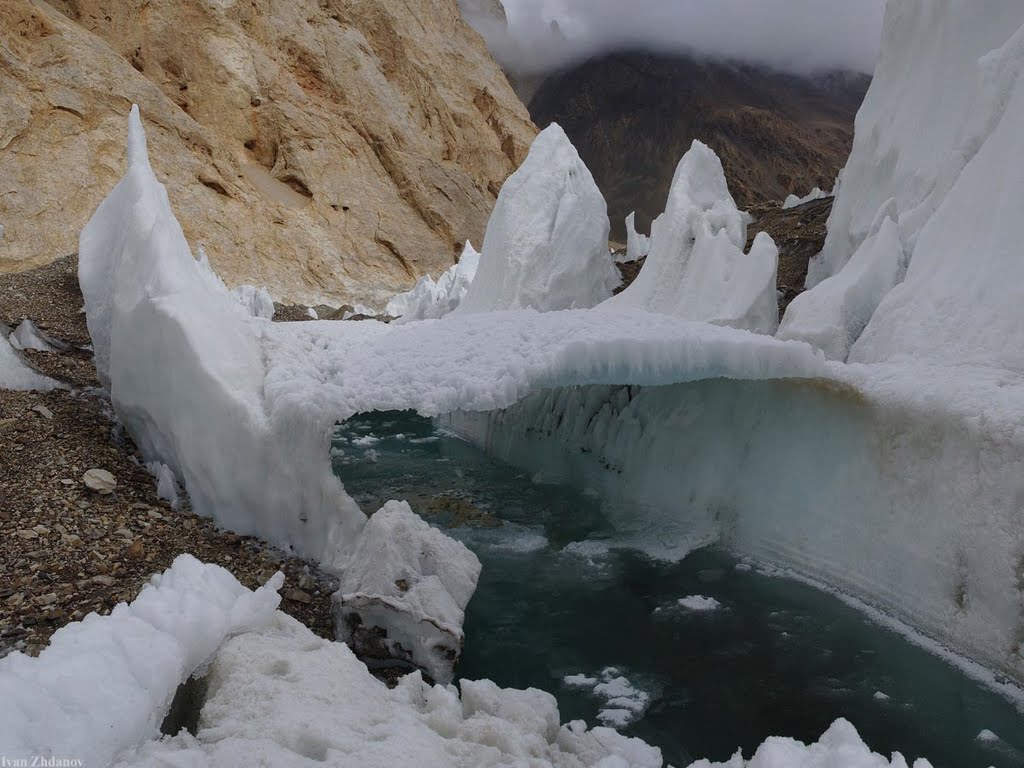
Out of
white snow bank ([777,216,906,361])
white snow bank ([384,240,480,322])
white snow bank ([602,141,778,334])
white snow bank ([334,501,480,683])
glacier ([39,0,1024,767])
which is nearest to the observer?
white snow bank ([334,501,480,683])

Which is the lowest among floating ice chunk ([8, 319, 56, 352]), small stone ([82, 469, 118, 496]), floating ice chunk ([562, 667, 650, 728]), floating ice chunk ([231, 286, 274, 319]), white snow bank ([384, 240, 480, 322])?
floating ice chunk ([231, 286, 274, 319])

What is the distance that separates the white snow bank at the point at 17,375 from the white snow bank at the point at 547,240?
6314 mm

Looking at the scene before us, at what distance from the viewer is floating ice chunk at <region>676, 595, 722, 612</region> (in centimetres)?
470

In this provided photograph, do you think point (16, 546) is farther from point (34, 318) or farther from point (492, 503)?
point (34, 318)

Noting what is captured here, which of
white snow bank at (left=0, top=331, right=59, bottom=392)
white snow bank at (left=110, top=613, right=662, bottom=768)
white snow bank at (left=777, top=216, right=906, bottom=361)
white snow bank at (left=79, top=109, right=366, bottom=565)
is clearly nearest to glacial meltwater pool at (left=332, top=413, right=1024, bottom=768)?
white snow bank at (left=110, top=613, right=662, bottom=768)

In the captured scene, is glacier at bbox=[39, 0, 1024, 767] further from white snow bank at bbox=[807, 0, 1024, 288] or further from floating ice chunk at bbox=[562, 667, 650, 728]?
floating ice chunk at bbox=[562, 667, 650, 728]

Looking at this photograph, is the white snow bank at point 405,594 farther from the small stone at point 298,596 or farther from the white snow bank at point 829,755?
the white snow bank at point 829,755

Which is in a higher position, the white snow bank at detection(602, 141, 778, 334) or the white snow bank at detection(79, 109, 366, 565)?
the white snow bank at detection(602, 141, 778, 334)

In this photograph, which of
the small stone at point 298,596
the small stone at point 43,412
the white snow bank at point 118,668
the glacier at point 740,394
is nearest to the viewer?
the white snow bank at point 118,668

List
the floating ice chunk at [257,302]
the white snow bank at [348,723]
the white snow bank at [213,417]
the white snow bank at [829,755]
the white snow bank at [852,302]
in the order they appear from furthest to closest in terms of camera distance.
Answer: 1. the floating ice chunk at [257,302]
2. the white snow bank at [852,302]
3. the white snow bank at [213,417]
4. the white snow bank at [829,755]
5. the white snow bank at [348,723]

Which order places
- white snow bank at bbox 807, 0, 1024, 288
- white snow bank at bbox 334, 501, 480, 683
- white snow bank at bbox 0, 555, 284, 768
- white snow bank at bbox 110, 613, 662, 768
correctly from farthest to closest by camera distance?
white snow bank at bbox 807, 0, 1024, 288 < white snow bank at bbox 334, 501, 480, 683 < white snow bank at bbox 110, 613, 662, 768 < white snow bank at bbox 0, 555, 284, 768

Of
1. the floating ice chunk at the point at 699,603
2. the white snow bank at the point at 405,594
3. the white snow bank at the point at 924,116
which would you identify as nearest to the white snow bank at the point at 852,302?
the white snow bank at the point at 924,116

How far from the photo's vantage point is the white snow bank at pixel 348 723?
216cm

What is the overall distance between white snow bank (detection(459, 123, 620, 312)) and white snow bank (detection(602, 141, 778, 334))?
3.34 feet
